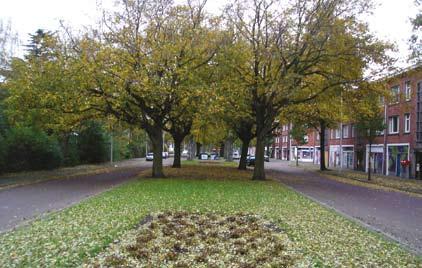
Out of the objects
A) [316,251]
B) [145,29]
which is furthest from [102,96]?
[316,251]

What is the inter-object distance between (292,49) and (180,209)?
1617 centimetres

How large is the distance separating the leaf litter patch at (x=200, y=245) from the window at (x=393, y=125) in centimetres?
3900

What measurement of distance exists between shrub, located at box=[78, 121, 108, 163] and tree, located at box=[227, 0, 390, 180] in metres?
26.8

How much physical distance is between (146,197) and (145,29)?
12.4 meters

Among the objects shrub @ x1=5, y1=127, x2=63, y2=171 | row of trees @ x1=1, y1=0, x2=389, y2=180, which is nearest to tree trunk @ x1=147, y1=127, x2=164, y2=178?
row of trees @ x1=1, y1=0, x2=389, y2=180

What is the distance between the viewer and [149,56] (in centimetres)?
2533

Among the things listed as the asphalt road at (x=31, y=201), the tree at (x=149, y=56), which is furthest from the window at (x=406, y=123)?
the asphalt road at (x=31, y=201)

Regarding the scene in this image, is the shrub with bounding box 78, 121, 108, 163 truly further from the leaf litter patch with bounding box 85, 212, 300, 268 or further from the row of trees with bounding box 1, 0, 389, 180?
the leaf litter patch with bounding box 85, 212, 300, 268

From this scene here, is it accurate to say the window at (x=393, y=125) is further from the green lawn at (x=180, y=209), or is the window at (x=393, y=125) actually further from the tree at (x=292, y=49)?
the green lawn at (x=180, y=209)

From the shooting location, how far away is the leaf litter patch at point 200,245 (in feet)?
24.4

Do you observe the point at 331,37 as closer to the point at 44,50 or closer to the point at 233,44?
the point at 233,44

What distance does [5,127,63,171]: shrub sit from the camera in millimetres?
32938

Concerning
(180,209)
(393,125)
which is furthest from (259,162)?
(393,125)

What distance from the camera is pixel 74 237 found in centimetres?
926
